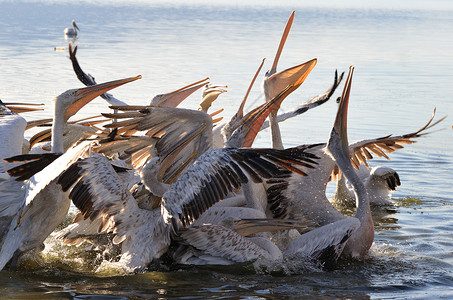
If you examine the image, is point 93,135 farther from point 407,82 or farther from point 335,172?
point 407,82

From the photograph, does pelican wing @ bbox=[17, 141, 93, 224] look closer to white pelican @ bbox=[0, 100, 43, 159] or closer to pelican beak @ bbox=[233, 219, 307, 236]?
white pelican @ bbox=[0, 100, 43, 159]

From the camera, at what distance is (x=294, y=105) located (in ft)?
37.6

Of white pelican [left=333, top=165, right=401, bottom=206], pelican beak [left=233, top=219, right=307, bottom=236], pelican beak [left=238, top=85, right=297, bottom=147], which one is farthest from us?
white pelican [left=333, top=165, right=401, bottom=206]

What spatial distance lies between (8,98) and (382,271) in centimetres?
799

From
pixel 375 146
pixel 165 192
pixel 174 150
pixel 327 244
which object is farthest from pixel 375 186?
pixel 165 192

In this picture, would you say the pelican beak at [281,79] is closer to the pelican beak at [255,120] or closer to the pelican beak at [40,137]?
the pelican beak at [255,120]

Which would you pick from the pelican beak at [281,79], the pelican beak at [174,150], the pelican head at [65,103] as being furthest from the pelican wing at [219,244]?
the pelican beak at [281,79]

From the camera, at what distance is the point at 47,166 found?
4883 mm

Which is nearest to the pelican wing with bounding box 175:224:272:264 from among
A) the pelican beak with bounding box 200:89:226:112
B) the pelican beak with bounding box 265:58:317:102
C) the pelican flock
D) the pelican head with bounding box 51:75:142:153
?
the pelican flock

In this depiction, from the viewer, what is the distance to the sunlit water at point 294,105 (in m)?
4.76

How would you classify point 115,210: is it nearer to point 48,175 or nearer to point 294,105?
point 48,175

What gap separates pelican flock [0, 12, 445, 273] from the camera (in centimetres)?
471

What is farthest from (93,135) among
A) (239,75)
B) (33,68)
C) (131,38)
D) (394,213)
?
(131,38)

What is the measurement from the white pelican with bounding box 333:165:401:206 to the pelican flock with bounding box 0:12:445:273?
81cm
